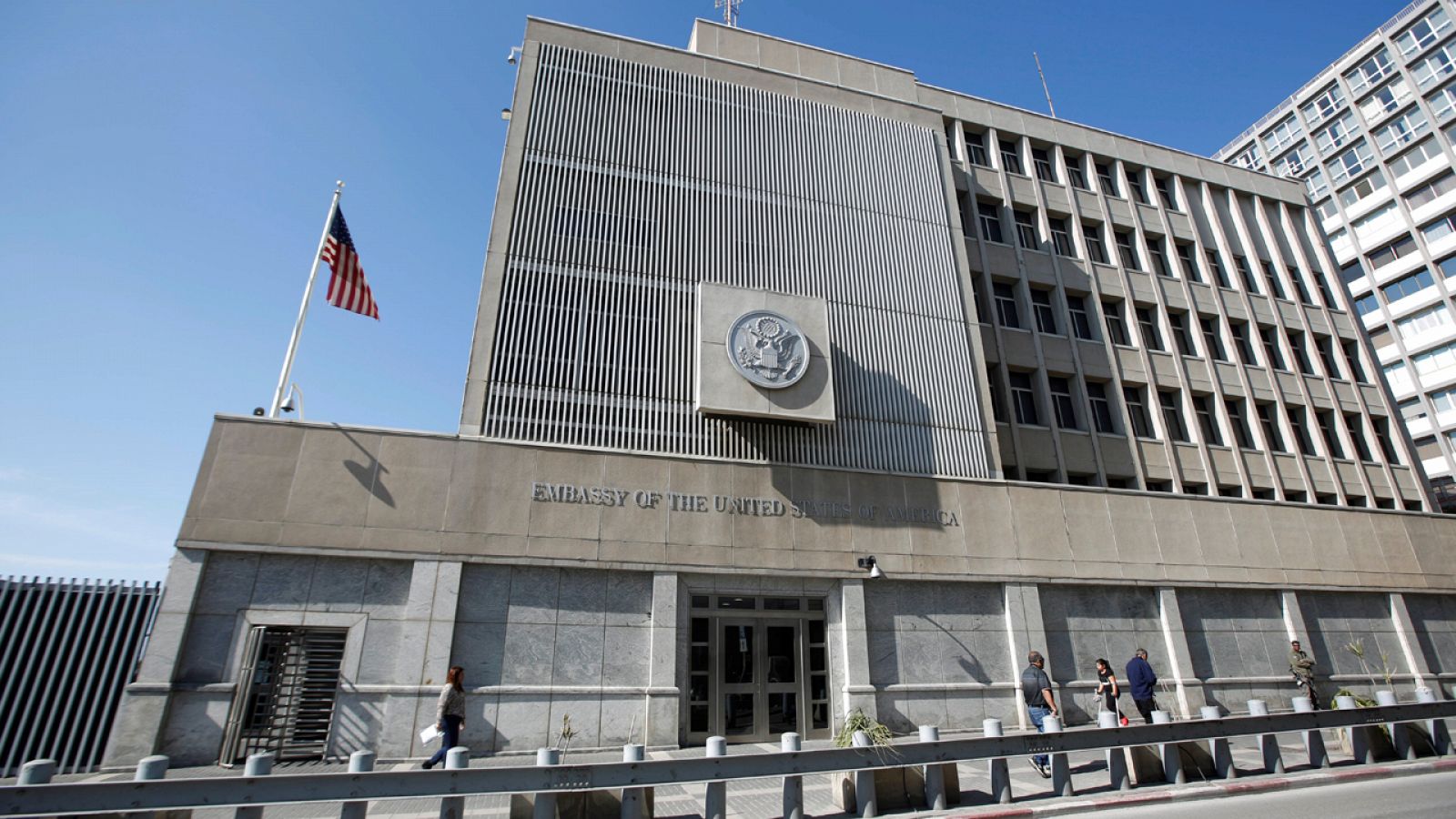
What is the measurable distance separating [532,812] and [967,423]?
50.4ft

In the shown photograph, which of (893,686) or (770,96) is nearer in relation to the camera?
(893,686)

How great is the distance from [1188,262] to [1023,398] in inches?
492

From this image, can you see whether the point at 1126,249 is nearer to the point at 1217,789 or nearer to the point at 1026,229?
the point at 1026,229

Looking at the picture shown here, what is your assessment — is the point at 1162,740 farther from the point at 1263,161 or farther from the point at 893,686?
the point at 1263,161

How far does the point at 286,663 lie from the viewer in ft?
42.5

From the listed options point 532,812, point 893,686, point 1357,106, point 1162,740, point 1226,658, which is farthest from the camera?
point 1357,106

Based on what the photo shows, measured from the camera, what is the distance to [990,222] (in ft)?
84.8

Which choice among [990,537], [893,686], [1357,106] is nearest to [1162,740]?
[893,686]

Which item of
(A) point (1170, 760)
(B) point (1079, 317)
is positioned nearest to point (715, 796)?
(A) point (1170, 760)

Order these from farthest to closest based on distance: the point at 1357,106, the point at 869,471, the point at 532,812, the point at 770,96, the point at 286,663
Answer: the point at 1357,106 → the point at 770,96 → the point at 869,471 → the point at 286,663 → the point at 532,812

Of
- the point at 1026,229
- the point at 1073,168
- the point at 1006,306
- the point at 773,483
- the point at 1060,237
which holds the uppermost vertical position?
the point at 1073,168

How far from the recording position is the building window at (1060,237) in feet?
86.3

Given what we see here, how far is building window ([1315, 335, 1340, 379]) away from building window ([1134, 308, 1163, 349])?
869cm

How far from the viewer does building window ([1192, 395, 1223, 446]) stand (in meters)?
25.0
